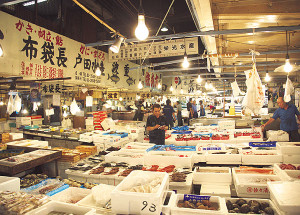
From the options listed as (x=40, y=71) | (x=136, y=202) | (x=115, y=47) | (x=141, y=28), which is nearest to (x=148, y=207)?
(x=136, y=202)

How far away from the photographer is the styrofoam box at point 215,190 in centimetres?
336

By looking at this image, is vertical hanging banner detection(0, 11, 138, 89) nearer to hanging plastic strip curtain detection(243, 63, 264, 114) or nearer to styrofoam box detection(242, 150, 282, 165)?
hanging plastic strip curtain detection(243, 63, 264, 114)

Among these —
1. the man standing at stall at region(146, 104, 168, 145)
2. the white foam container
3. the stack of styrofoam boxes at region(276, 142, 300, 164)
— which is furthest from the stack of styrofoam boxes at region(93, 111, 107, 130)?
the stack of styrofoam boxes at region(276, 142, 300, 164)

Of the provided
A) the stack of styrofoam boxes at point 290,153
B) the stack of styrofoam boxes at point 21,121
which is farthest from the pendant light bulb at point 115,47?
the stack of styrofoam boxes at point 21,121

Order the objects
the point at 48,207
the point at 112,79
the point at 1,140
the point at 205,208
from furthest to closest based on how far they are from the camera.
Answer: the point at 112,79, the point at 1,140, the point at 205,208, the point at 48,207

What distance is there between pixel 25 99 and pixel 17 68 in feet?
54.0

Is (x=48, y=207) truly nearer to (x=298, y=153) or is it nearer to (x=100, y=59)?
(x=298, y=153)

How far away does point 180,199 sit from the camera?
9.20 ft

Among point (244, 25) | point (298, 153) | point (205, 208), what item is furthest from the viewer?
point (244, 25)

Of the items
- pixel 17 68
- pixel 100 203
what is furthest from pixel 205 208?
pixel 17 68

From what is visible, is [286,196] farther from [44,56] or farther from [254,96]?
[44,56]

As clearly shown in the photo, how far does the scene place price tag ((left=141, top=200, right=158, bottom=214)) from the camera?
7.54 ft

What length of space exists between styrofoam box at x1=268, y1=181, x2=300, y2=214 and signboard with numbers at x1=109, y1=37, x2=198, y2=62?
605 centimetres

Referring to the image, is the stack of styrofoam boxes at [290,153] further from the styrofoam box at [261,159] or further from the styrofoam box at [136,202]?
the styrofoam box at [136,202]
